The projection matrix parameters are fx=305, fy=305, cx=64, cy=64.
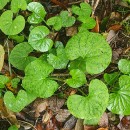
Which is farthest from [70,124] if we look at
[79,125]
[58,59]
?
[58,59]

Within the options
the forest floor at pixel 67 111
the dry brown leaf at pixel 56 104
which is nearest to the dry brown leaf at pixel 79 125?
the forest floor at pixel 67 111

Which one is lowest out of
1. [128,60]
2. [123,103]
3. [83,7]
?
[123,103]

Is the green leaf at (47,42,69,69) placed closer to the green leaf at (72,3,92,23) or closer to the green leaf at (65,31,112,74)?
the green leaf at (65,31,112,74)

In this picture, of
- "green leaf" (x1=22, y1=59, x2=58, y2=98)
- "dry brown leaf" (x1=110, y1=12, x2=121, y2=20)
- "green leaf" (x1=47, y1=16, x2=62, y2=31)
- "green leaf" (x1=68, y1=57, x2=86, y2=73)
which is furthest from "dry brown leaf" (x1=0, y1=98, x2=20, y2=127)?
"dry brown leaf" (x1=110, y1=12, x2=121, y2=20)

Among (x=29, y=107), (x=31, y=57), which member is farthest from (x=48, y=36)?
(x=29, y=107)

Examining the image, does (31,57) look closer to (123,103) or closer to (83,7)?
(83,7)

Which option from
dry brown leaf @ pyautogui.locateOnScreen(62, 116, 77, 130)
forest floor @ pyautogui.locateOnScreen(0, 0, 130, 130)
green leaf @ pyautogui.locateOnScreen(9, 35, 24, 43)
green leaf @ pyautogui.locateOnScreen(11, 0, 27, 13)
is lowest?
dry brown leaf @ pyautogui.locateOnScreen(62, 116, 77, 130)
